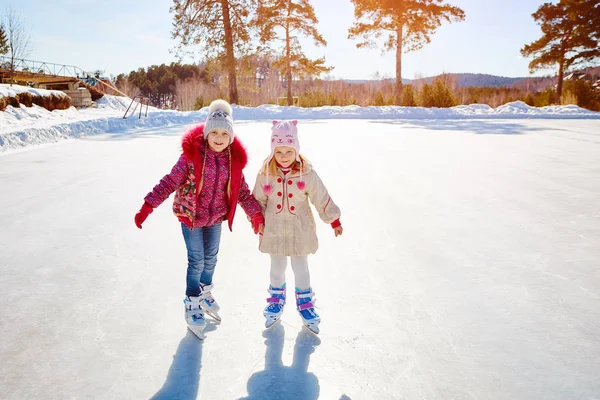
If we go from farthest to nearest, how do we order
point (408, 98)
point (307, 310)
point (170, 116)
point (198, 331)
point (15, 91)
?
point (408, 98) < point (170, 116) < point (15, 91) < point (307, 310) < point (198, 331)

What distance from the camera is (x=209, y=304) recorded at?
2.23 m

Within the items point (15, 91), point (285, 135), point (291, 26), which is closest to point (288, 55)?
point (291, 26)

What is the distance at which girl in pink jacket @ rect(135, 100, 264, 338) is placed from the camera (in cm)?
211

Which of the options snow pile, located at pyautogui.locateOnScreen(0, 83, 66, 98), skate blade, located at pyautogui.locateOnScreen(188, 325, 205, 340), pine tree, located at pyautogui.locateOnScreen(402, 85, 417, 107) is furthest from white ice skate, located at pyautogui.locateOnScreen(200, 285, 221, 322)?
pine tree, located at pyautogui.locateOnScreen(402, 85, 417, 107)

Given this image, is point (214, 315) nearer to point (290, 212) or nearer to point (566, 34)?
point (290, 212)

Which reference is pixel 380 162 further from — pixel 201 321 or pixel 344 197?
pixel 201 321

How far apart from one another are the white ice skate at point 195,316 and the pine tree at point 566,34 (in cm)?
2878

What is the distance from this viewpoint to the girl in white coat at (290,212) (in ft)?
7.18

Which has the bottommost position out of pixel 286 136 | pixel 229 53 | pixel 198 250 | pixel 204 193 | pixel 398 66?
pixel 198 250

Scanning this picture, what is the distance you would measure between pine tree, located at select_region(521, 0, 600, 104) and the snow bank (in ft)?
34.7

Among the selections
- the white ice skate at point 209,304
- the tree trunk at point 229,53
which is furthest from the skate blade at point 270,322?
the tree trunk at point 229,53

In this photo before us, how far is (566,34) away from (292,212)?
98.5 feet

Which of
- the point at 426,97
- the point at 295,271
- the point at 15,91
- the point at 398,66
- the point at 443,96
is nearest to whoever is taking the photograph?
the point at 295,271

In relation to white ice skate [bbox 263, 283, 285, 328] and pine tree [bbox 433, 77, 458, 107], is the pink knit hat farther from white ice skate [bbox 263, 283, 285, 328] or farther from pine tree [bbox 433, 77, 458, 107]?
pine tree [bbox 433, 77, 458, 107]
